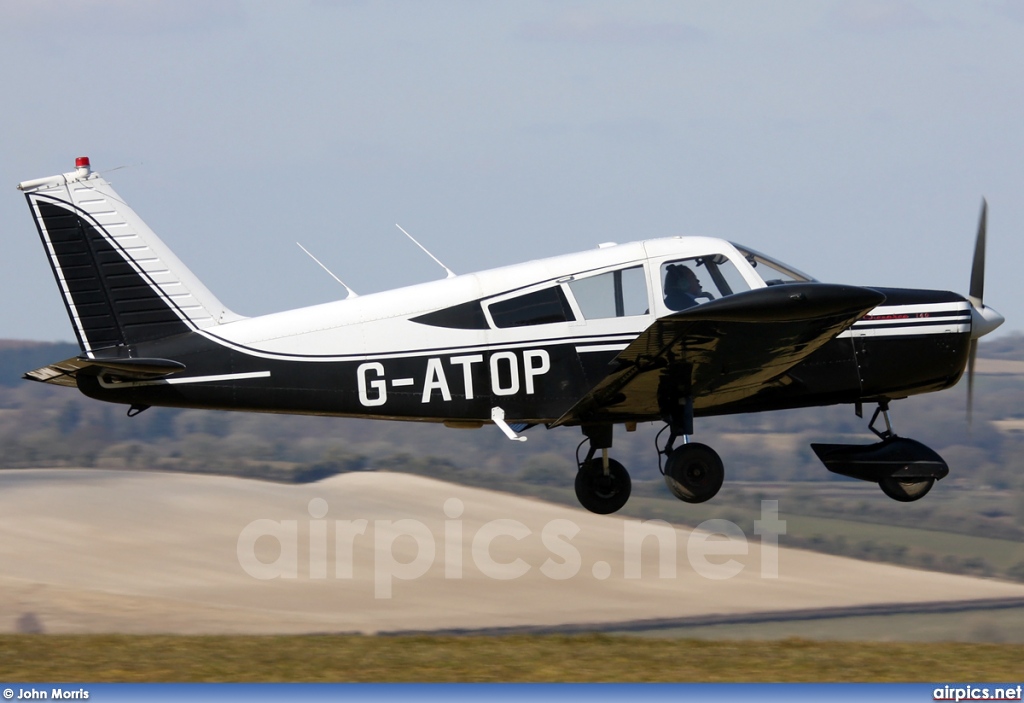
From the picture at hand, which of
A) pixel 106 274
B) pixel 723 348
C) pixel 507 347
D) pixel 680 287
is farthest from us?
pixel 106 274

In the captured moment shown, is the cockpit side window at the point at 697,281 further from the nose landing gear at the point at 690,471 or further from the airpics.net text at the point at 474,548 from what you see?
the airpics.net text at the point at 474,548

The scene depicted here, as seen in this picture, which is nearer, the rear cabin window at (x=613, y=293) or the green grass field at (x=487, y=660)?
the green grass field at (x=487, y=660)

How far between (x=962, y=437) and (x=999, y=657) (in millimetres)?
24694

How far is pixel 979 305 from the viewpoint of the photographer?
10852mm

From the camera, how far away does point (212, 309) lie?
11.0 metres

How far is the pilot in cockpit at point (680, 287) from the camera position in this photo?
398 inches

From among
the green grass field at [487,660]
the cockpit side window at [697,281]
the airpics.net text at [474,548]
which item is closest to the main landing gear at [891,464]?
the green grass field at [487,660]

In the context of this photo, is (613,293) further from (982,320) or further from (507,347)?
(982,320)

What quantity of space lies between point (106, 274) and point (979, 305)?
7853 mm

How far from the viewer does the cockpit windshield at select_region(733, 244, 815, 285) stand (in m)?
10.4

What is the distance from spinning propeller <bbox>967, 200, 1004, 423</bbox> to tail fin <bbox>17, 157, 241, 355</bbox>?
6656mm

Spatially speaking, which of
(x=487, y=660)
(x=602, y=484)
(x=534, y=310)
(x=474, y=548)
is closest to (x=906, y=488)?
(x=602, y=484)

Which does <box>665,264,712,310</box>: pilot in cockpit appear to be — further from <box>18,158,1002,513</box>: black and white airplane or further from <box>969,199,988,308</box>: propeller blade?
<box>969,199,988,308</box>: propeller blade

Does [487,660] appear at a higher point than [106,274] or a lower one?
lower
